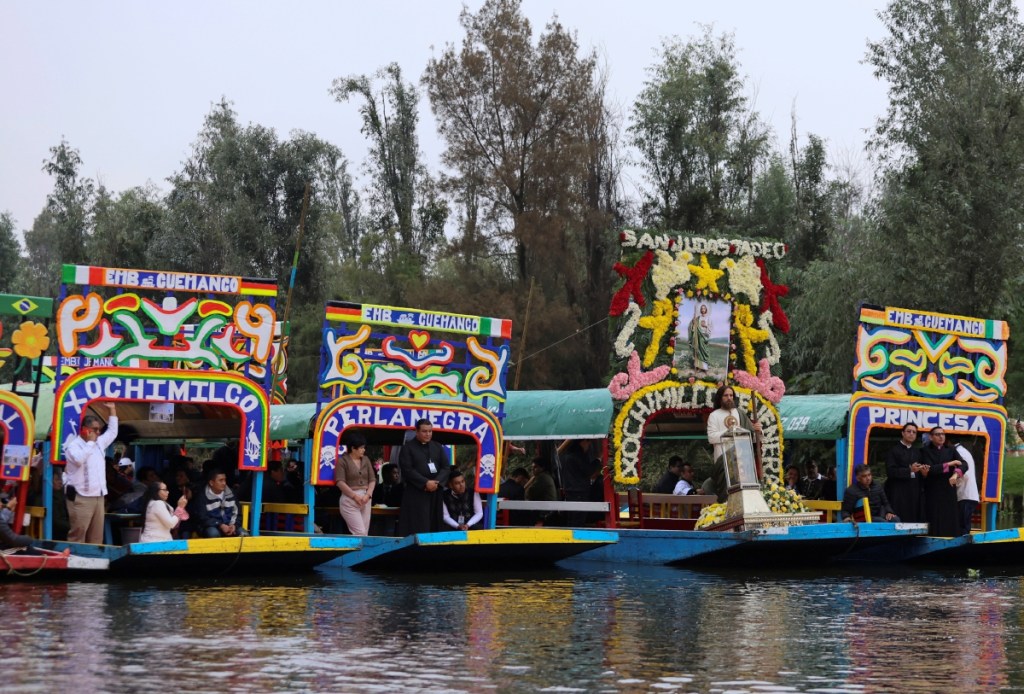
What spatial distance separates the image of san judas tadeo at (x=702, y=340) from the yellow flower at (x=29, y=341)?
8681mm

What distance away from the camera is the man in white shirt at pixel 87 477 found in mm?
16219

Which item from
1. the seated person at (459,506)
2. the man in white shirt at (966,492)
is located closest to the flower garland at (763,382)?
the man in white shirt at (966,492)

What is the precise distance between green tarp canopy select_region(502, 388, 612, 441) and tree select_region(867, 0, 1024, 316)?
12.2 m

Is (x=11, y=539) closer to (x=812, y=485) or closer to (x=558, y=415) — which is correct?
(x=558, y=415)

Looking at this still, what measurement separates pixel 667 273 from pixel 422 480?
5.05 m

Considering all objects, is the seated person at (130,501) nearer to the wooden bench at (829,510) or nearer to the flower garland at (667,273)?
the flower garland at (667,273)

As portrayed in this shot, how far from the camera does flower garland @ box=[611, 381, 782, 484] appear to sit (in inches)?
813

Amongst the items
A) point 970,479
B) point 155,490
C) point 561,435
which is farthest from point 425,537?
point 970,479

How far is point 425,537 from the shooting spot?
56.7ft

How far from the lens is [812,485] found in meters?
23.5

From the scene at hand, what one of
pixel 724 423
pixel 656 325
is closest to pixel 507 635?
pixel 724 423

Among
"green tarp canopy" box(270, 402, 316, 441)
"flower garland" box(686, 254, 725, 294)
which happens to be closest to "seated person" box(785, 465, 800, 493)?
"flower garland" box(686, 254, 725, 294)

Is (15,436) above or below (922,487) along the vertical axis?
above

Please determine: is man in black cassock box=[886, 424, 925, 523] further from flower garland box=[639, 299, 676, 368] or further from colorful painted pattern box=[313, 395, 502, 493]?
colorful painted pattern box=[313, 395, 502, 493]
